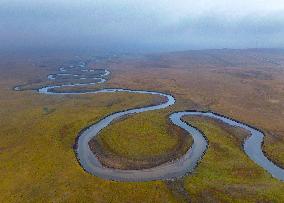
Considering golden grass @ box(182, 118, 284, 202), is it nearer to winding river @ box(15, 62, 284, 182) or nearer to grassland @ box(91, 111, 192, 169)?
winding river @ box(15, 62, 284, 182)

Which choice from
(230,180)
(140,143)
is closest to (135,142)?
(140,143)

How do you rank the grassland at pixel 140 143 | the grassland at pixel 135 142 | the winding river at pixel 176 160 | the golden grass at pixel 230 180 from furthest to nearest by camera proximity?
1. the grassland at pixel 140 143
2. the winding river at pixel 176 160
3. the grassland at pixel 135 142
4. the golden grass at pixel 230 180

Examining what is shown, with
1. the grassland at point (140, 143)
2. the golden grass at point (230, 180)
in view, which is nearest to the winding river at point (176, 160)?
the grassland at point (140, 143)

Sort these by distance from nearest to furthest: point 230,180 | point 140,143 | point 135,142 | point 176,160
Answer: point 230,180
point 176,160
point 140,143
point 135,142

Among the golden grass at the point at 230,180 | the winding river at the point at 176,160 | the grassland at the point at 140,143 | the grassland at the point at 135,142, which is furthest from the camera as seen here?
the grassland at the point at 140,143

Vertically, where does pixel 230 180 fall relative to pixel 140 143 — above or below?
above

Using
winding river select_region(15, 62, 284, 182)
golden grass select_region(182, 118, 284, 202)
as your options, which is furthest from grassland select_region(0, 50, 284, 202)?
winding river select_region(15, 62, 284, 182)

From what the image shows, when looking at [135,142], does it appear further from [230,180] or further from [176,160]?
[230,180]

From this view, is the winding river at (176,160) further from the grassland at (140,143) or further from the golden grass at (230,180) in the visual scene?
the golden grass at (230,180)
